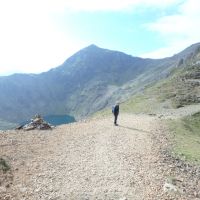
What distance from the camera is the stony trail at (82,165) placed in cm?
2127

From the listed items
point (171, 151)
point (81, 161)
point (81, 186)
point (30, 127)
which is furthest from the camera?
point (30, 127)

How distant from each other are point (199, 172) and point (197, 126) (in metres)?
32.0

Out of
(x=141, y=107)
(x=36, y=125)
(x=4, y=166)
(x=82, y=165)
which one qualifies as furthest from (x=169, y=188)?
(x=141, y=107)

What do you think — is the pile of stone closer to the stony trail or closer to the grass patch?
the stony trail

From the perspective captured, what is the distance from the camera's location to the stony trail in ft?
69.8

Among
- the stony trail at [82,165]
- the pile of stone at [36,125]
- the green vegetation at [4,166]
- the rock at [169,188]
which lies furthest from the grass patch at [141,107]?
the rock at [169,188]

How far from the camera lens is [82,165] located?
84.5 feet

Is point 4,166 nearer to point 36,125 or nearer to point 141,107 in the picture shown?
point 36,125

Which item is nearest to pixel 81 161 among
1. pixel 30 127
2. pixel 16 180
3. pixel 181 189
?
pixel 16 180

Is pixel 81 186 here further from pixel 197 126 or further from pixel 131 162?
pixel 197 126

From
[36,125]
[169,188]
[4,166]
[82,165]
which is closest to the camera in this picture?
[169,188]

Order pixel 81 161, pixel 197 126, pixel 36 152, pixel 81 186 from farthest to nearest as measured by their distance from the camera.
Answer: pixel 197 126 → pixel 36 152 → pixel 81 161 → pixel 81 186

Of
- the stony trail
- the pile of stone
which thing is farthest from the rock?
the pile of stone

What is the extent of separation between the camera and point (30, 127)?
39.6 m
